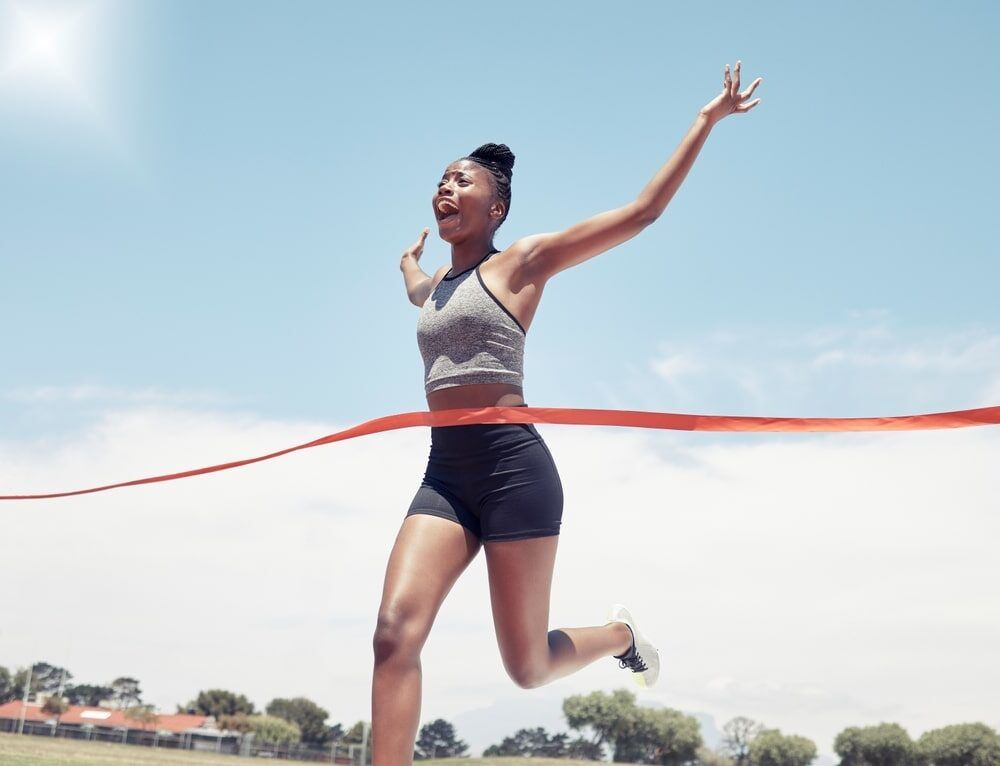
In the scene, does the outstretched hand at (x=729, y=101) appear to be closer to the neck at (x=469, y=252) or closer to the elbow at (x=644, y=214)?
the elbow at (x=644, y=214)

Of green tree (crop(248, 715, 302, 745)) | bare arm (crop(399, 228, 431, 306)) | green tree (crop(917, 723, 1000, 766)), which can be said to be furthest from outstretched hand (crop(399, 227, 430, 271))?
green tree (crop(248, 715, 302, 745))

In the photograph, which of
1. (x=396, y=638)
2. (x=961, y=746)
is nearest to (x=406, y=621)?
(x=396, y=638)

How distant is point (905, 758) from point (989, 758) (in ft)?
13.3

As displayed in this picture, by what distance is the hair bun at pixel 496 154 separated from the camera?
4699 mm

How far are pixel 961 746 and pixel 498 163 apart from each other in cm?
4607

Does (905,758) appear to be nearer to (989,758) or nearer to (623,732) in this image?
(989,758)

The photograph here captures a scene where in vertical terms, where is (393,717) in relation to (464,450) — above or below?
below

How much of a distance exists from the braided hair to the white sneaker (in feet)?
7.62

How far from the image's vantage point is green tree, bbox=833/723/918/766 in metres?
44.4

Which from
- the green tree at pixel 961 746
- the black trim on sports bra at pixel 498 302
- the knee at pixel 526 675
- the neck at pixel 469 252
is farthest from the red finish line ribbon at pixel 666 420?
the green tree at pixel 961 746

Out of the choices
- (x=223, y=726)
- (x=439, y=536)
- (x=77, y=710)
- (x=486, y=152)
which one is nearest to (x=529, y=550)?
(x=439, y=536)

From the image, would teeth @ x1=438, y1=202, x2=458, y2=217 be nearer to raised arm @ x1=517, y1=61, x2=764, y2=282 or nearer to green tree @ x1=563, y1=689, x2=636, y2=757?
raised arm @ x1=517, y1=61, x2=764, y2=282

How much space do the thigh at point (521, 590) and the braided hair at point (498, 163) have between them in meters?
1.55

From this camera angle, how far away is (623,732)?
165 feet
